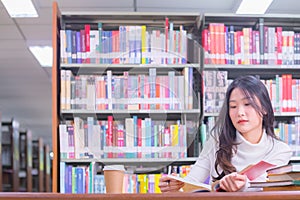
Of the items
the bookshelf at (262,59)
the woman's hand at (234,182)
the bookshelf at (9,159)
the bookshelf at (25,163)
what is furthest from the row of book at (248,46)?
the bookshelf at (25,163)

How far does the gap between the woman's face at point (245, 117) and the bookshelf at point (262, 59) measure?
62.7 inches

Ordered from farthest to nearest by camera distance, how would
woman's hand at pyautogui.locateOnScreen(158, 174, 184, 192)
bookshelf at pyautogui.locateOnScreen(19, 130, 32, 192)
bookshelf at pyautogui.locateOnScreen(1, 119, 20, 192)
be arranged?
bookshelf at pyautogui.locateOnScreen(19, 130, 32, 192) < bookshelf at pyautogui.locateOnScreen(1, 119, 20, 192) < woman's hand at pyautogui.locateOnScreen(158, 174, 184, 192)

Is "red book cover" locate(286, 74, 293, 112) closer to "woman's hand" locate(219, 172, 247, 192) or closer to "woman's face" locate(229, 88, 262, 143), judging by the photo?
"woman's face" locate(229, 88, 262, 143)

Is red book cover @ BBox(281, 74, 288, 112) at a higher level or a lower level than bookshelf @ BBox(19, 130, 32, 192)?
higher

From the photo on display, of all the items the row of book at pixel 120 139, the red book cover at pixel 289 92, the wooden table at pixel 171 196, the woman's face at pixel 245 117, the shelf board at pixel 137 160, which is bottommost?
the shelf board at pixel 137 160

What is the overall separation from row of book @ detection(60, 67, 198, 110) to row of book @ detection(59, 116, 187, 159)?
103 mm

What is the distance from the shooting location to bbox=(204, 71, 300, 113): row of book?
125 inches

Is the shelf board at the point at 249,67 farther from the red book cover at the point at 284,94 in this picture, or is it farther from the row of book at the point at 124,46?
the row of book at the point at 124,46

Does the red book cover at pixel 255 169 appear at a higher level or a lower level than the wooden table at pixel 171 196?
higher

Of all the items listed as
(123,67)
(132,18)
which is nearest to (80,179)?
(123,67)

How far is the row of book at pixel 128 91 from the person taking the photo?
10.4ft

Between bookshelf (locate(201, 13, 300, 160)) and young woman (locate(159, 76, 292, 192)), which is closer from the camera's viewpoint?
young woman (locate(159, 76, 292, 192))

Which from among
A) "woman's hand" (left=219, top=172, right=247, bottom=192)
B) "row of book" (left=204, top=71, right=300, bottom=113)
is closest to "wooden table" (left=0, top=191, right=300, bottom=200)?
"woman's hand" (left=219, top=172, right=247, bottom=192)

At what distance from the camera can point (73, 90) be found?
10.4 ft
